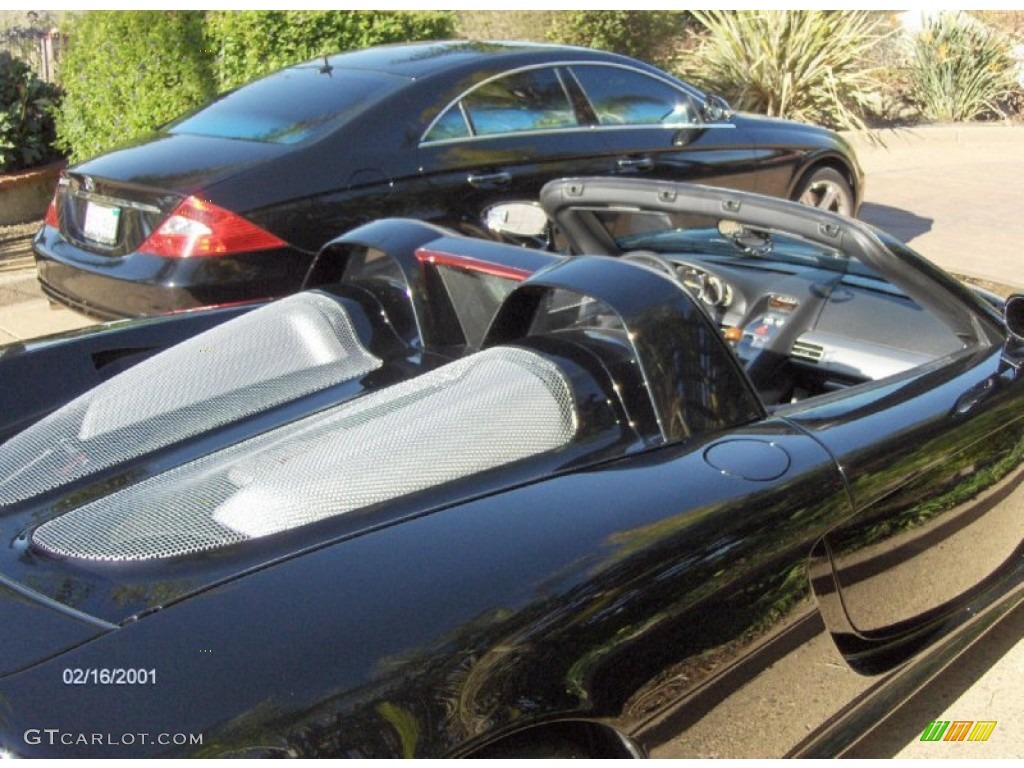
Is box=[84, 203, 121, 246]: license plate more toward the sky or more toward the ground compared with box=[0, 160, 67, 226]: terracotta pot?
more toward the sky

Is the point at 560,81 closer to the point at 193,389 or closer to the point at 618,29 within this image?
the point at 193,389

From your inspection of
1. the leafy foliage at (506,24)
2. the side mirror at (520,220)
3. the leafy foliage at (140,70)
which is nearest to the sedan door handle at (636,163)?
the side mirror at (520,220)

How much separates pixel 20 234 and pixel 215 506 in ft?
23.8

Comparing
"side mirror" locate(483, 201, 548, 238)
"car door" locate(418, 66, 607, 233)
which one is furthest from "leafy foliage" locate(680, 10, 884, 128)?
"side mirror" locate(483, 201, 548, 238)

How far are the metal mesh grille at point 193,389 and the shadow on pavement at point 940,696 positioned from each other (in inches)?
60.3

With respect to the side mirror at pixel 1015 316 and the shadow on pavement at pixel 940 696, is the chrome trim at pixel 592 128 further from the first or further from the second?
the shadow on pavement at pixel 940 696

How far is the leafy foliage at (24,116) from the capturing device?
→ 900 centimetres

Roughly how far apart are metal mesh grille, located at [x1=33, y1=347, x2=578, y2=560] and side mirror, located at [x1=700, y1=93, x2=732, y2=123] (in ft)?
15.6

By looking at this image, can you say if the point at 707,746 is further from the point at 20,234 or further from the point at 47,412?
the point at 20,234

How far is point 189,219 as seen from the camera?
477 cm

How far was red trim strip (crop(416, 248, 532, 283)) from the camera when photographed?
273cm

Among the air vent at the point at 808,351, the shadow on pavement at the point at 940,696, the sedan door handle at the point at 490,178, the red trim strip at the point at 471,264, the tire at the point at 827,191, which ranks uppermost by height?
the red trim strip at the point at 471,264

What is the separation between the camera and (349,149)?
205 inches
